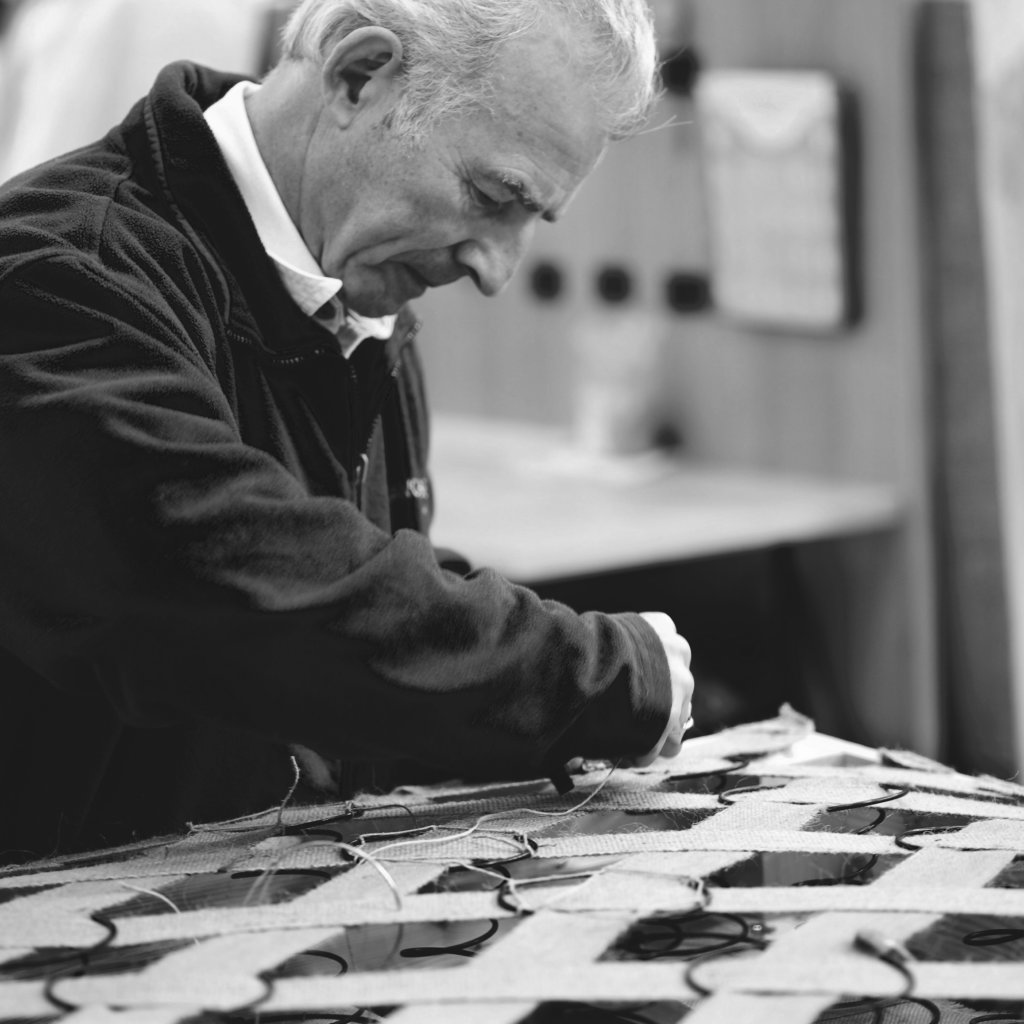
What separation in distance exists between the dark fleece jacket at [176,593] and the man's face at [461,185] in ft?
0.40

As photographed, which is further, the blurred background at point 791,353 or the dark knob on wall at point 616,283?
the dark knob on wall at point 616,283

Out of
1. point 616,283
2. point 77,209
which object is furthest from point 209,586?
point 616,283

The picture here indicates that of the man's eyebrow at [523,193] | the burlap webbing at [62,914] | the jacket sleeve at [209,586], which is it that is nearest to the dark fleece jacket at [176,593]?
the jacket sleeve at [209,586]

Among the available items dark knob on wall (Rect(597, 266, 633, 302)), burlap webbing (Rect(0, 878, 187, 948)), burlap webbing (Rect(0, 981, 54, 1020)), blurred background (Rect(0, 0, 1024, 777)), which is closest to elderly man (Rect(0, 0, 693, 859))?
burlap webbing (Rect(0, 878, 187, 948))

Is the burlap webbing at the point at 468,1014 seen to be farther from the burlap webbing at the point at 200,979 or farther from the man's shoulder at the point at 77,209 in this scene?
the man's shoulder at the point at 77,209

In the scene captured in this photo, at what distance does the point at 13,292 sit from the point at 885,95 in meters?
1.81

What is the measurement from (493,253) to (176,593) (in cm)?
44

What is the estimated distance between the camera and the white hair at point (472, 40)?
1.13 metres

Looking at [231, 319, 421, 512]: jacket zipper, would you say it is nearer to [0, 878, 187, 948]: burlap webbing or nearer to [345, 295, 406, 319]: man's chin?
[345, 295, 406, 319]: man's chin

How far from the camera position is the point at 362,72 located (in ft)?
3.81

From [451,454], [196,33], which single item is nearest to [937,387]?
[451,454]

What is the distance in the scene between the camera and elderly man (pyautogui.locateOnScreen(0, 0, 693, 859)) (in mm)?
921

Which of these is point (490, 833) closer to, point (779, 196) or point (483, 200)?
point (483, 200)

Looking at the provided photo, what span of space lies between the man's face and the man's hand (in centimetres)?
31
